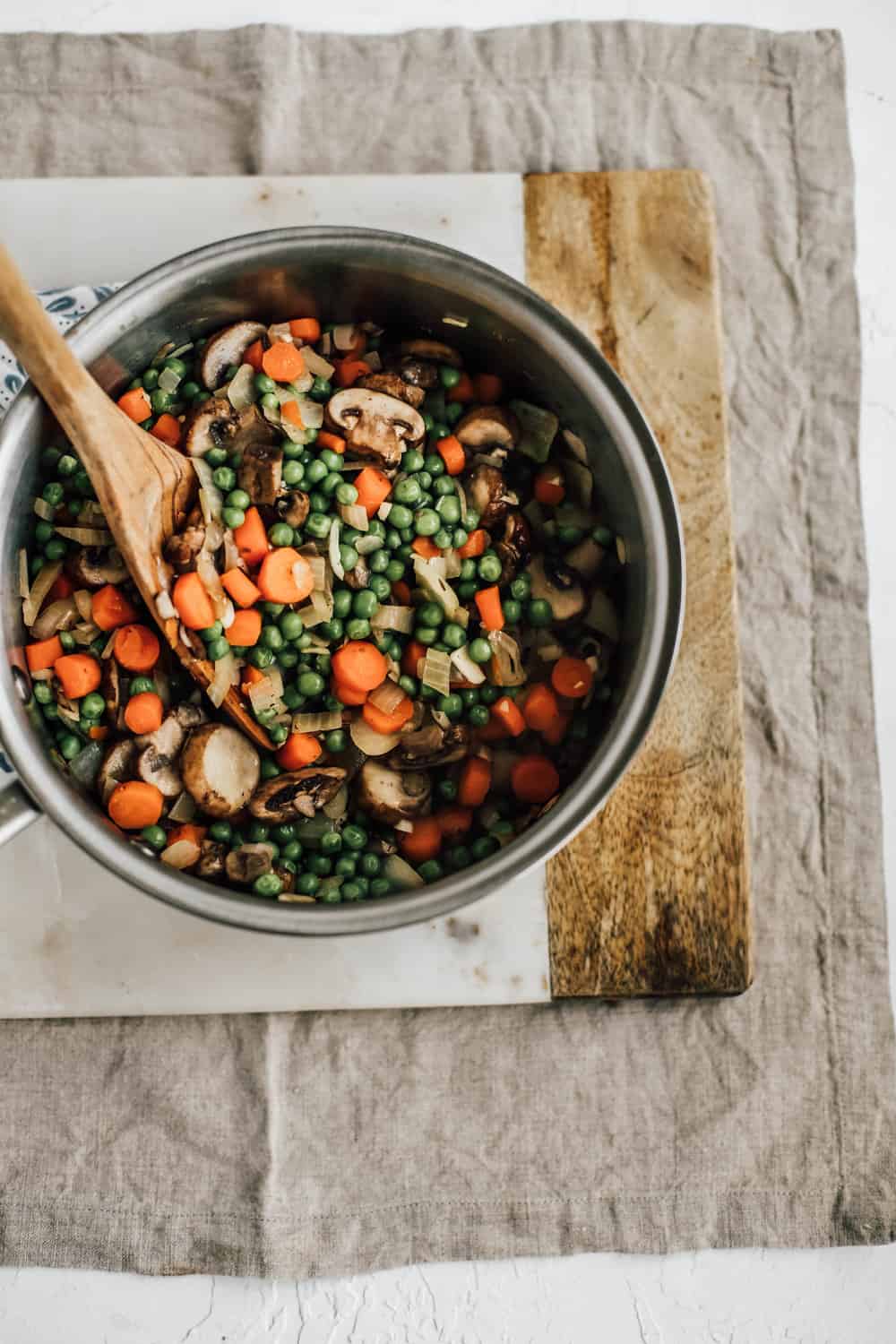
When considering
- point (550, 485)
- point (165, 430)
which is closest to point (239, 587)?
point (165, 430)

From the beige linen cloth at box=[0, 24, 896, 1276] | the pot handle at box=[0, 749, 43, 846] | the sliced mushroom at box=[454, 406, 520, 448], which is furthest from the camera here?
the beige linen cloth at box=[0, 24, 896, 1276]

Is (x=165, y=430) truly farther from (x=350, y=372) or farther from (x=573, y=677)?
(x=573, y=677)

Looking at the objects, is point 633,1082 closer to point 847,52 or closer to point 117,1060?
point 117,1060

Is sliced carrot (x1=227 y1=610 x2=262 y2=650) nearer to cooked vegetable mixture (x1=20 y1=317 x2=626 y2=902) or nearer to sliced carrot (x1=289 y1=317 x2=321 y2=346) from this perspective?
cooked vegetable mixture (x1=20 y1=317 x2=626 y2=902)

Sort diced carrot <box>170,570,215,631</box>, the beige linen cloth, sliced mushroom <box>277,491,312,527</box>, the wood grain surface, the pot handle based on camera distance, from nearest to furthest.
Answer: the pot handle, diced carrot <box>170,570,215,631</box>, sliced mushroom <box>277,491,312,527</box>, the wood grain surface, the beige linen cloth

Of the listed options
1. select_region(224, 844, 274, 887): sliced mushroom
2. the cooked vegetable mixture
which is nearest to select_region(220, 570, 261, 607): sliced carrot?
the cooked vegetable mixture

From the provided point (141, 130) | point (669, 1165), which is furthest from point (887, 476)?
point (141, 130)
